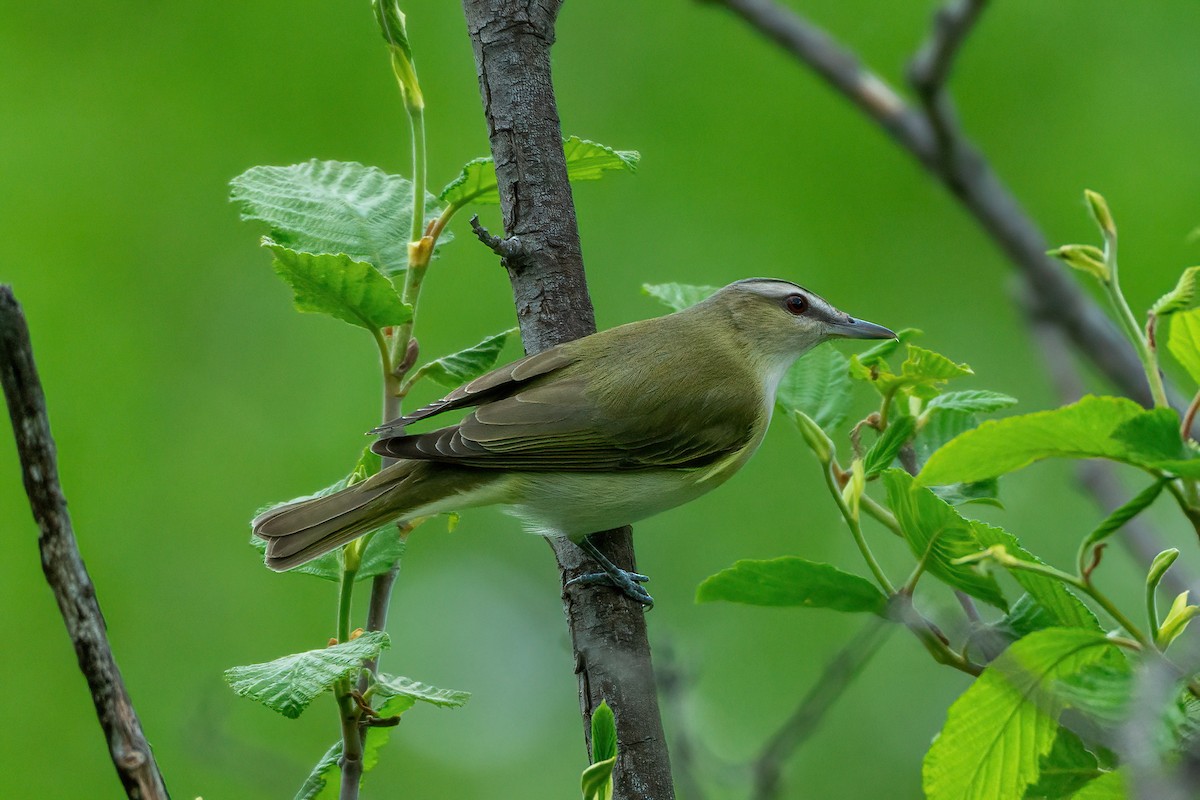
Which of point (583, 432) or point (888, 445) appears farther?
point (583, 432)

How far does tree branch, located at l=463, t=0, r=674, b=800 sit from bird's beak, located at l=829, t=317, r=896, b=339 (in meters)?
1.51

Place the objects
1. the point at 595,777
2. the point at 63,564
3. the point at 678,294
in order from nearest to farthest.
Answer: the point at 63,564 → the point at 595,777 → the point at 678,294

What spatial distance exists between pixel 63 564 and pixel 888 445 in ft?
4.42

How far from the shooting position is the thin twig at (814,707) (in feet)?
5.31

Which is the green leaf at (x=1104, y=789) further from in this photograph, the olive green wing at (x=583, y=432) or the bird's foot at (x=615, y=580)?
the olive green wing at (x=583, y=432)

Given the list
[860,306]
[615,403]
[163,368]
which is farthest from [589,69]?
[615,403]

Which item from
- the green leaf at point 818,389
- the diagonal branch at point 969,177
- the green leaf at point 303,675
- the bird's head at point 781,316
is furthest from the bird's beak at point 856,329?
the green leaf at point 303,675

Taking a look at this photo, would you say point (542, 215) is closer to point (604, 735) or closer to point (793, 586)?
point (793, 586)

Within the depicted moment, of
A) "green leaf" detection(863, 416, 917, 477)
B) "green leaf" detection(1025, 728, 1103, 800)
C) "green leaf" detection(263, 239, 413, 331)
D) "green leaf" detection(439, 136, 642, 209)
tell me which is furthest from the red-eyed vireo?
"green leaf" detection(1025, 728, 1103, 800)

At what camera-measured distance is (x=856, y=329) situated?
431 centimetres

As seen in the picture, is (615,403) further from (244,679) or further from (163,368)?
(163,368)

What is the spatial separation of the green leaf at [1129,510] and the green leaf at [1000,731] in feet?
0.55

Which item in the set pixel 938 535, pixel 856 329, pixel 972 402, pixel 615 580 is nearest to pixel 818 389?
pixel 972 402

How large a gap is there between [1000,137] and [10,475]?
537 cm
